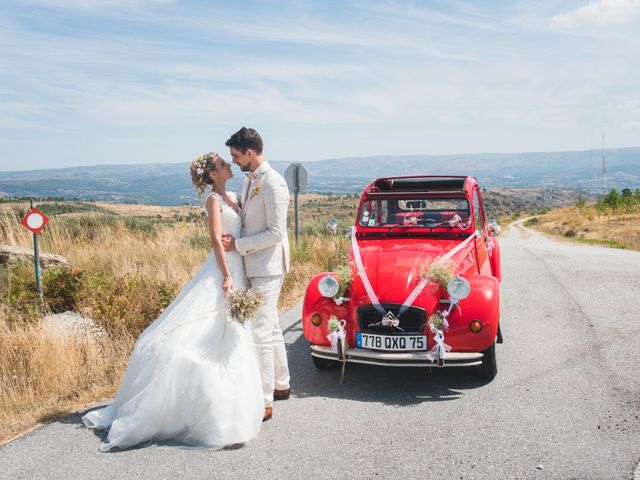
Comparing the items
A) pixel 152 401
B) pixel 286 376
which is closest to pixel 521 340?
pixel 286 376

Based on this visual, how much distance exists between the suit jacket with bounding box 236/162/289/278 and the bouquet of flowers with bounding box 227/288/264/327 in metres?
0.35

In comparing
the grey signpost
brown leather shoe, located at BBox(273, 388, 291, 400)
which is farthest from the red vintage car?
the grey signpost

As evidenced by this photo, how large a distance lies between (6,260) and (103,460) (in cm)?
684

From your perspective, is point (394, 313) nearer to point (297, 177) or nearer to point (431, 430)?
point (431, 430)

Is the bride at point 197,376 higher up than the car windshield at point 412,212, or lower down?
lower down

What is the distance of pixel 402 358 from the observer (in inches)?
200

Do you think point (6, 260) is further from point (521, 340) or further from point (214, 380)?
point (521, 340)

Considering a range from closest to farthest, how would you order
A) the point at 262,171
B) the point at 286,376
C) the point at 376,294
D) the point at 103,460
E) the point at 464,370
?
1. the point at 103,460
2. the point at 262,171
3. the point at 286,376
4. the point at 376,294
5. the point at 464,370

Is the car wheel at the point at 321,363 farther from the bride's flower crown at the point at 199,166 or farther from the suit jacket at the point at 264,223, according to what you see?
the bride's flower crown at the point at 199,166

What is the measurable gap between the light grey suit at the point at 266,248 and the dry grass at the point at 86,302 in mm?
1660

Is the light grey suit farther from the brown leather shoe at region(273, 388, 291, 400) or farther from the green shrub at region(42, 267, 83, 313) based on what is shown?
the green shrub at region(42, 267, 83, 313)

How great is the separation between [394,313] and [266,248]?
1402 millimetres

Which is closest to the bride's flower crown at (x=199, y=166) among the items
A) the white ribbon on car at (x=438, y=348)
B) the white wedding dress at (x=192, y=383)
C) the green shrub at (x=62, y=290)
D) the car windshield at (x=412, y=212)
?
the white wedding dress at (x=192, y=383)

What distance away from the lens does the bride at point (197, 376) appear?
4098 millimetres
